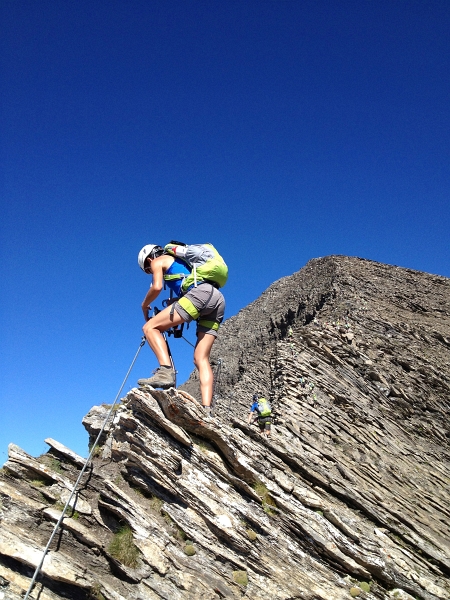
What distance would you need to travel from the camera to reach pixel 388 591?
6676mm

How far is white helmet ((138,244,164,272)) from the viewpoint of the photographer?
22.4 feet

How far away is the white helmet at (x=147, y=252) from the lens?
6.84m

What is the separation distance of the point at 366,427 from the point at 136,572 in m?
8.08


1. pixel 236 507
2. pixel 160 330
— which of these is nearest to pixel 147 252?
pixel 160 330

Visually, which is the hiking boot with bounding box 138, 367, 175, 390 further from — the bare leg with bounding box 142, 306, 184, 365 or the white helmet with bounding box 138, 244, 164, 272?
the white helmet with bounding box 138, 244, 164, 272

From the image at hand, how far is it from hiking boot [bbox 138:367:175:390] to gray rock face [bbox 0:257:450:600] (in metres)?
0.16

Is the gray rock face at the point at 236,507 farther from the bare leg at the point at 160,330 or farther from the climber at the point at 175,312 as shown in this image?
the bare leg at the point at 160,330

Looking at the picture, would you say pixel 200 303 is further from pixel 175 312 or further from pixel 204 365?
pixel 204 365

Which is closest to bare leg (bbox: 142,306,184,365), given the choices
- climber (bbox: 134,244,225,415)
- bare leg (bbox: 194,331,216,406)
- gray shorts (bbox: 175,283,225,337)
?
climber (bbox: 134,244,225,415)

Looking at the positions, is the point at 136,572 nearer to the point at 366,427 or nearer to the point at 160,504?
the point at 160,504

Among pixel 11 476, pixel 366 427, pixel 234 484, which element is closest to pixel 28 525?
pixel 11 476

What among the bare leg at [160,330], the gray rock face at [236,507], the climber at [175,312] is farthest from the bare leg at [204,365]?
the bare leg at [160,330]

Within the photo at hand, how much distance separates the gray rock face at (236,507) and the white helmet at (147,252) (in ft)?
6.90

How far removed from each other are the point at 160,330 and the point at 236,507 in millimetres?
2833
